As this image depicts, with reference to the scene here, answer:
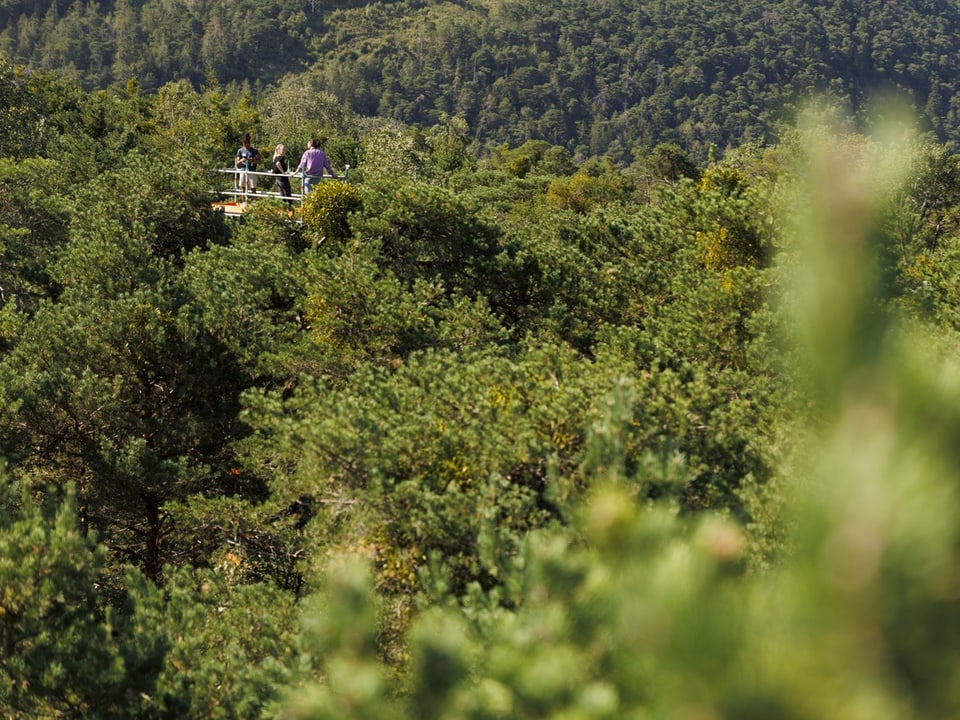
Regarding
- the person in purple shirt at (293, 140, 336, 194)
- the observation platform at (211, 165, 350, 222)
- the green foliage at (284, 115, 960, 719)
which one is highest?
the green foliage at (284, 115, 960, 719)

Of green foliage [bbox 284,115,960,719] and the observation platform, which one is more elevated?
green foliage [bbox 284,115,960,719]

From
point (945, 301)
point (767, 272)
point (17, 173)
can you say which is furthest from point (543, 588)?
point (17, 173)

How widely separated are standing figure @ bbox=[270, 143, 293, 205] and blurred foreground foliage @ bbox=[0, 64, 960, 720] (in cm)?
176

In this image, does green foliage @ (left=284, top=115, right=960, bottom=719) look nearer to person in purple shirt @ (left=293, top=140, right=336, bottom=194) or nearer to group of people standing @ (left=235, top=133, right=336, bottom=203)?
group of people standing @ (left=235, top=133, right=336, bottom=203)

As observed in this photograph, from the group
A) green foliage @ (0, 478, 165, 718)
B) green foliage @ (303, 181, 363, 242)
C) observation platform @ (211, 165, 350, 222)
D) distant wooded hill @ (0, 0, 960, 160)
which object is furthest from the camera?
distant wooded hill @ (0, 0, 960, 160)

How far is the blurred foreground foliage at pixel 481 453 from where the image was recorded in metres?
1.52

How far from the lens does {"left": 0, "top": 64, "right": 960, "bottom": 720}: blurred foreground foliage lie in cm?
152

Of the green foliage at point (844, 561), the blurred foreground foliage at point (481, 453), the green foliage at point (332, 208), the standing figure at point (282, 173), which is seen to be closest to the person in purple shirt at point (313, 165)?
the standing figure at point (282, 173)

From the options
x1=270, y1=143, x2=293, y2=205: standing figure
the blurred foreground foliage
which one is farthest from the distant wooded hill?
the blurred foreground foliage

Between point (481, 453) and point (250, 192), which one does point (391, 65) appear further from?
point (481, 453)

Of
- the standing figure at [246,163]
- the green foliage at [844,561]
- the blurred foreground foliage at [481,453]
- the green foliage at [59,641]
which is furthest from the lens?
the standing figure at [246,163]

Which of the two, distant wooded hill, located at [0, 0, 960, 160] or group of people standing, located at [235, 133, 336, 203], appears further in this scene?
distant wooded hill, located at [0, 0, 960, 160]

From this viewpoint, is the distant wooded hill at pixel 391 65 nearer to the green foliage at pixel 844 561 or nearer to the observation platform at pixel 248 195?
the observation platform at pixel 248 195

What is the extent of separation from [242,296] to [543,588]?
11.1 metres
